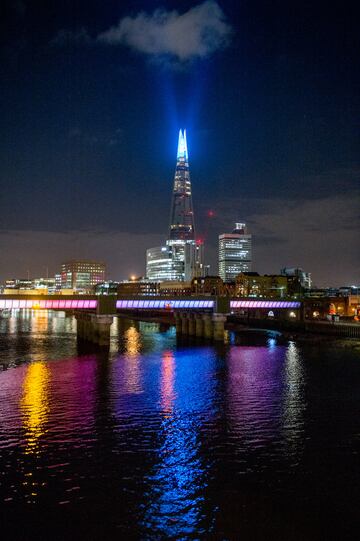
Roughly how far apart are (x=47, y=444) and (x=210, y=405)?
14.8 m

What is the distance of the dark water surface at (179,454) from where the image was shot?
18.6m

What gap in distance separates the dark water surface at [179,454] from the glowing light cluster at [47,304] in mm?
33115

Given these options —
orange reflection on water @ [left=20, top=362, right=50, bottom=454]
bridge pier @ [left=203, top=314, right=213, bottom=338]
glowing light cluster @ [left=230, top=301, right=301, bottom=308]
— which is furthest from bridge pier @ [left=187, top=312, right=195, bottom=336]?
orange reflection on water @ [left=20, top=362, right=50, bottom=454]

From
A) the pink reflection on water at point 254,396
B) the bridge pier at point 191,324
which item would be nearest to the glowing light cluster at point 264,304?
the bridge pier at point 191,324

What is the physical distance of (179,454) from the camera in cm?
2633

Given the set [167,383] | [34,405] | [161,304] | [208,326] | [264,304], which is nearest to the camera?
[34,405]

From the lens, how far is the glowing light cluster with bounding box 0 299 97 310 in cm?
8431

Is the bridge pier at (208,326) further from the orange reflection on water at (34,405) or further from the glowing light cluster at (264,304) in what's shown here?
the orange reflection on water at (34,405)

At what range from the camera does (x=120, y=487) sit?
21.7 meters

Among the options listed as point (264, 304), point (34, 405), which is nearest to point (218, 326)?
point (264, 304)

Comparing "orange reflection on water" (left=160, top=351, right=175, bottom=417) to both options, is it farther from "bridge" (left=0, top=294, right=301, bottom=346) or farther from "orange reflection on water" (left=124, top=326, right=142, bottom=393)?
"bridge" (left=0, top=294, right=301, bottom=346)

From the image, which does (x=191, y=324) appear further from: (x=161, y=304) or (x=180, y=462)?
(x=180, y=462)

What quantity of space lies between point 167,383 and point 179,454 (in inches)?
842

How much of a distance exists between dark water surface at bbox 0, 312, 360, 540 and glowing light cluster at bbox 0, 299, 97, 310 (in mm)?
33115
